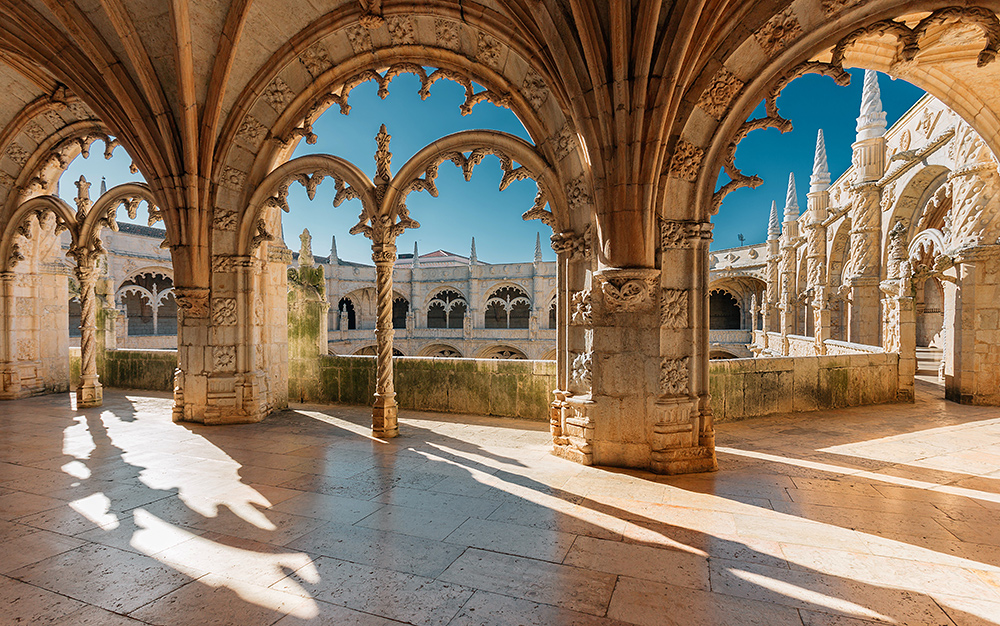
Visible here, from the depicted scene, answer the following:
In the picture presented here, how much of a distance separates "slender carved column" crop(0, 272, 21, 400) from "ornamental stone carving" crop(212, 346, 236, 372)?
4719 mm

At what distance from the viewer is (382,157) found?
5.05 m

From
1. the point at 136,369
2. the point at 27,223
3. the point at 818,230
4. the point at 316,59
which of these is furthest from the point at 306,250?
the point at 818,230

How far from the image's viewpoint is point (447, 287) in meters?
27.0

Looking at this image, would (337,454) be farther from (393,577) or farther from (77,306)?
(77,306)

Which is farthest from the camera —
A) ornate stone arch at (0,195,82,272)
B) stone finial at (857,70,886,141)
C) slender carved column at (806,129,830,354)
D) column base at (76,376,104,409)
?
slender carved column at (806,129,830,354)

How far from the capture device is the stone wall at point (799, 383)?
5496 mm

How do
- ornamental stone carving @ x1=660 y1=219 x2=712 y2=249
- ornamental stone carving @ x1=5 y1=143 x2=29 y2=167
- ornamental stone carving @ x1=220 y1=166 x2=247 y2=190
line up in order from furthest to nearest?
ornamental stone carving @ x1=5 y1=143 x2=29 y2=167 → ornamental stone carving @ x1=220 y1=166 x2=247 y2=190 → ornamental stone carving @ x1=660 y1=219 x2=712 y2=249

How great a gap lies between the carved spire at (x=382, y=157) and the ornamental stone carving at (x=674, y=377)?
3.59 meters

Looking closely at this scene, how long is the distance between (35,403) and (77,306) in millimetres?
19140

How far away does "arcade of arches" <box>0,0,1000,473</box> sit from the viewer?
3477 mm

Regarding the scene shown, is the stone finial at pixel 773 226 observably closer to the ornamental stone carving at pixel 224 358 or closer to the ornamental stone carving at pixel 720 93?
the ornamental stone carving at pixel 720 93

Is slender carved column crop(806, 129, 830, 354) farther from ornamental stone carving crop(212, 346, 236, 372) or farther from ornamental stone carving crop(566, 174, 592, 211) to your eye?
ornamental stone carving crop(212, 346, 236, 372)

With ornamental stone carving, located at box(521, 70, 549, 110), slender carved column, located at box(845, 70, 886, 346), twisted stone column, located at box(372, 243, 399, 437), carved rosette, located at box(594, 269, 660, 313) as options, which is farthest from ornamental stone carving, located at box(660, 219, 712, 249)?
slender carved column, located at box(845, 70, 886, 346)

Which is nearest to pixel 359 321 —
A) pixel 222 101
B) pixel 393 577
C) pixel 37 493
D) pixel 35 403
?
pixel 35 403
